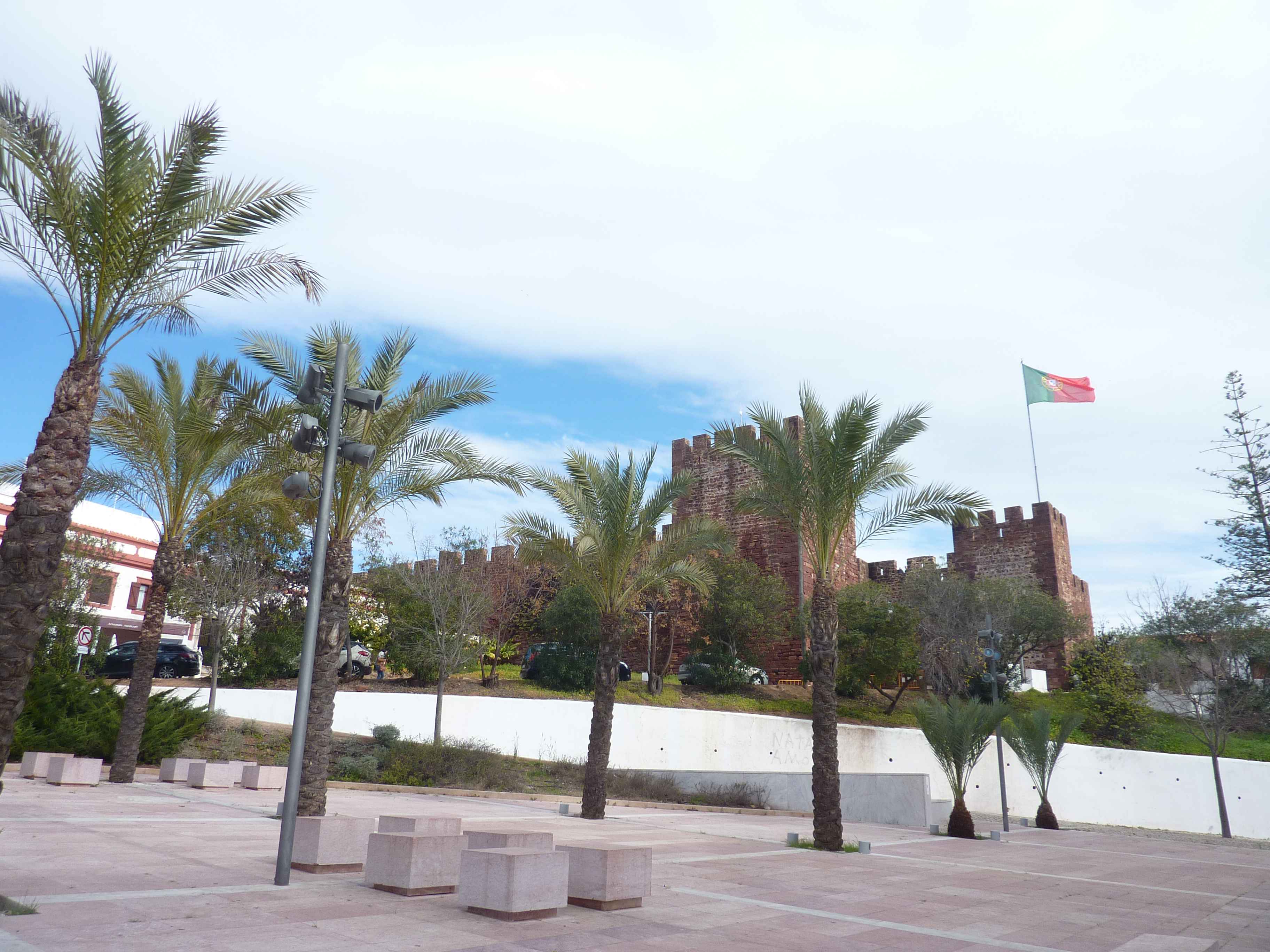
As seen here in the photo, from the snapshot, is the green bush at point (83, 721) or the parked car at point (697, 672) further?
the parked car at point (697, 672)

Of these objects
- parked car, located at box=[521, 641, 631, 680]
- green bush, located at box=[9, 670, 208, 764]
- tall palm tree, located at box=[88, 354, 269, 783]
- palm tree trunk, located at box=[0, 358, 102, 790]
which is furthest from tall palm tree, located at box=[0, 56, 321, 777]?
A: parked car, located at box=[521, 641, 631, 680]

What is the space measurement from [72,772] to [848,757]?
61.8 feet

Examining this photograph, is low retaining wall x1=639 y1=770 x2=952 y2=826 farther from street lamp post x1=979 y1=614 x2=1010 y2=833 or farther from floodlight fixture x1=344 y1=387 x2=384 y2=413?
floodlight fixture x1=344 y1=387 x2=384 y2=413

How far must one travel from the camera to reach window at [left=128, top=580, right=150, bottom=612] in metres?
37.9

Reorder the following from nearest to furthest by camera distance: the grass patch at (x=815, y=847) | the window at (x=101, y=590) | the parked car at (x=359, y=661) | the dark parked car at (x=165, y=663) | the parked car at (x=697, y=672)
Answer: the grass patch at (x=815, y=847) → the dark parked car at (x=165, y=663) → the window at (x=101, y=590) → the parked car at (x=359, y=661) → the parked car at (x=697, y=672)

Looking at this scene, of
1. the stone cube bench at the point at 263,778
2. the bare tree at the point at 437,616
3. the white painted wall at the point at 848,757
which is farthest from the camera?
the bare tree at the point at 437,616

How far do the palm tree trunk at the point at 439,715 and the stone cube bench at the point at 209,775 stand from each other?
6.32 metres

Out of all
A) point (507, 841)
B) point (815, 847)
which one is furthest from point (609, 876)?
point (815, 847)

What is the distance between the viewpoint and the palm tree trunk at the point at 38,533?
19.5 ft

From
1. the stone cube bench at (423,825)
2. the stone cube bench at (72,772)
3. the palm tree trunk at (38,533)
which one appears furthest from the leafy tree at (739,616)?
the palm tree trunk at (38,533)

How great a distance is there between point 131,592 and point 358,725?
22.2 m

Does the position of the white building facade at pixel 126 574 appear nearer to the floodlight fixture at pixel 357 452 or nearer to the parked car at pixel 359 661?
the parked car at pixel 359 661

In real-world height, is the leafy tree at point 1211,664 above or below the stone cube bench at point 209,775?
above

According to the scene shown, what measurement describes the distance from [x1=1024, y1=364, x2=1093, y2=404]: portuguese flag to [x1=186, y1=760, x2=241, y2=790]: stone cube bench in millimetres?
32010
